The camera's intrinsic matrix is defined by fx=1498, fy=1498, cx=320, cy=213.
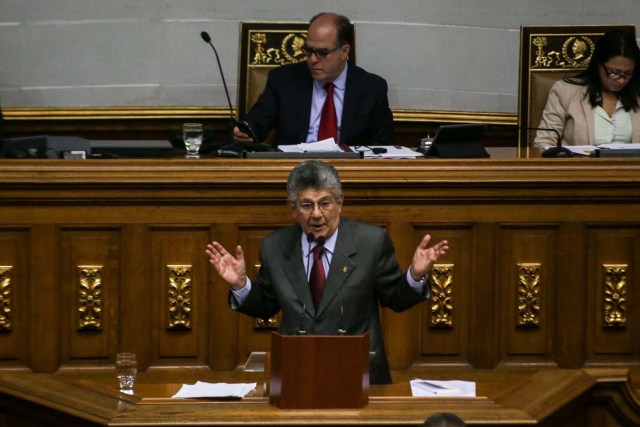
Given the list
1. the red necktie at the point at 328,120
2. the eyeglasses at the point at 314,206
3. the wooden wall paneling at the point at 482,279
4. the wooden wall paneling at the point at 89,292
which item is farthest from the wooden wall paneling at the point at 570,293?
the wooden wall paneling at the point at 89,292

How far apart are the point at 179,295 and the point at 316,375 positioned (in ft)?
5.62

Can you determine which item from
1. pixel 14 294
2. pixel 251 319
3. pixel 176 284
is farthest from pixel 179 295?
pixel 14 294

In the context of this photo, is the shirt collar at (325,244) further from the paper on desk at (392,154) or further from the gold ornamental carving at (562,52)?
the gold ornamental carving at (562,52)

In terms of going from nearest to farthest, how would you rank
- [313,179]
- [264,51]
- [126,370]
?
[126,370] < [313,179] < [264,51]

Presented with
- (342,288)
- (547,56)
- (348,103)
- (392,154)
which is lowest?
(342,288)

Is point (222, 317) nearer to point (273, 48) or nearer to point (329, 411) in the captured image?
point (329, 411)

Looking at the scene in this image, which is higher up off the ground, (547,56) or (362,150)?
(547,56)

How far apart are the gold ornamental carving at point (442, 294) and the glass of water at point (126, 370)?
4.95ft

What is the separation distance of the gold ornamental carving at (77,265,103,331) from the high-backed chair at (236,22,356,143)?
5.85 ft

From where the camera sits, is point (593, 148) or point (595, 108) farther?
point (595, 108)

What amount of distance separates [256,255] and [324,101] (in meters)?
1.31

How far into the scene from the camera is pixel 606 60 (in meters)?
6.71

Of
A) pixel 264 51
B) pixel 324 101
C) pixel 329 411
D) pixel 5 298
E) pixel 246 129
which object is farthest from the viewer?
pixel 264 51

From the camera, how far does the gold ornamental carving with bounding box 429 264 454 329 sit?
18.4 ft
